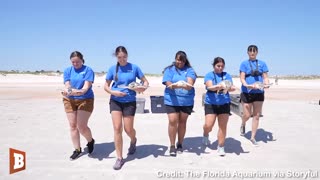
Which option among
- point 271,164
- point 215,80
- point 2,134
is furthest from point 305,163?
point 2,134

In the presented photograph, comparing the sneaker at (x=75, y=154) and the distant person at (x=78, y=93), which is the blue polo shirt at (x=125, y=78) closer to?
the distant person at (x=78, y=93)

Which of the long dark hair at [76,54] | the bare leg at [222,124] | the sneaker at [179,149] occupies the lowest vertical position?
the sneaker at [179,149]

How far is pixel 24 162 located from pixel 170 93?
2594 mm

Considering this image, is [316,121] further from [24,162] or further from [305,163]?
[24,162]

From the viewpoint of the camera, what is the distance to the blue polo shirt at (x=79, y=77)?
5.12 metres

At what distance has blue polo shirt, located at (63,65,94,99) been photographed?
5.12m

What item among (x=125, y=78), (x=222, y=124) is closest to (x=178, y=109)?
(x=222, y=124)

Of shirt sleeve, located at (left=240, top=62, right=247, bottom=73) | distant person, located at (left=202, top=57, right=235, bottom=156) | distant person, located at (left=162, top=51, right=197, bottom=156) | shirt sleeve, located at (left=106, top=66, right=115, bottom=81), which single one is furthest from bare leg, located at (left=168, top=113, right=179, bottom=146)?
shirt sleeve, located at (left=240, top=62, right=247, bottom=73)

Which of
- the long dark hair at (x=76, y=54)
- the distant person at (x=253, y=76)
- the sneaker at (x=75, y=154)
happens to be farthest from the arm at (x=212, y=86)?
the sneaker at (x=75, y=154)

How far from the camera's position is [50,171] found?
466 cm

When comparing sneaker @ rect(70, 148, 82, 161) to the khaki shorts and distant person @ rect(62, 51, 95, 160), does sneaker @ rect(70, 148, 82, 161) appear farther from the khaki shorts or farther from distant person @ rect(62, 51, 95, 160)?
the khaki shorts

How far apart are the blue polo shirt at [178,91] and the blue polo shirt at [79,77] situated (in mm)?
1245

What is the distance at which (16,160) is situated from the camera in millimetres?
5098

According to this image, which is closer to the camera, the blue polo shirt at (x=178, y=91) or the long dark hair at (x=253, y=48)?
the blue polo shirt at (x=178, y=91)
